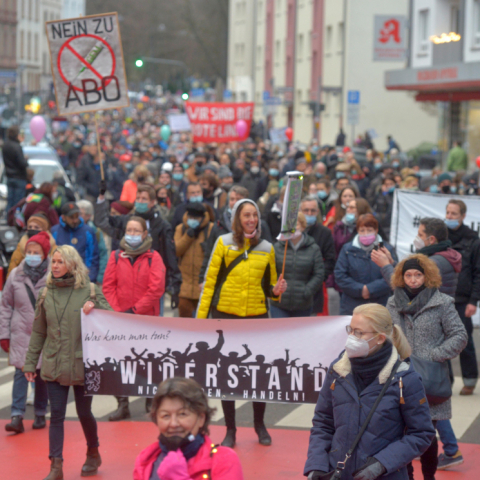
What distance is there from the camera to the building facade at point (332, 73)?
4397cm

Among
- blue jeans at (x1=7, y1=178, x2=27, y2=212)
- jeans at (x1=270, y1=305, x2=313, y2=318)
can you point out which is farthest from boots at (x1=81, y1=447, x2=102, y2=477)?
blue jeans at (x1=7, y1=178, x2=27, y2=212)

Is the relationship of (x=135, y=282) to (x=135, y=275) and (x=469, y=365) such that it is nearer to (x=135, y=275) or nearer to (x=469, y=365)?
(x=135, y=275)

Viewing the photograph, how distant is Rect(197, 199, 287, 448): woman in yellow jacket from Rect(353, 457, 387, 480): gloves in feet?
9.11

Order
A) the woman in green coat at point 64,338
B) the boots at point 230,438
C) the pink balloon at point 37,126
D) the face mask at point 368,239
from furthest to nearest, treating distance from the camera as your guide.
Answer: the pink balloon at point 37,126 → the face mask at point 368,239 → the boots at point 230,438 → the woman in green coat at point 64,338

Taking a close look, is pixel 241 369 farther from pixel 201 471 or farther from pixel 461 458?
pixel 201 471

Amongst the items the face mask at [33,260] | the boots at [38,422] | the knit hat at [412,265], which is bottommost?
the boots at [38,422]

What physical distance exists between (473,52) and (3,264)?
74.7 ft

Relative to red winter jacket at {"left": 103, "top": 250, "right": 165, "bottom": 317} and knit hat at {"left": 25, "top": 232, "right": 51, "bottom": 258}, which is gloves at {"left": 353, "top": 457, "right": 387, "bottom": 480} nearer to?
red winter jacket at {"left": 103, "top": 250, "right": 165, "bottom": 317}

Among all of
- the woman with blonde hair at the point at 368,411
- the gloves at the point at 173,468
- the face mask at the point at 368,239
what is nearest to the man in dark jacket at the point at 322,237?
the face mask at the point at 368,239

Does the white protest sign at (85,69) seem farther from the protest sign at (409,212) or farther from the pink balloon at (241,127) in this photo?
the pink balloon at (241,127)

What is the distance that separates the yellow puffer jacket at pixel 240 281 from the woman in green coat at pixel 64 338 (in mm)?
1044

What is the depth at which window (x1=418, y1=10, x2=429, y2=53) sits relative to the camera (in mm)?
35062

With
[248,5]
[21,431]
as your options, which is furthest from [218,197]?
[248,5]

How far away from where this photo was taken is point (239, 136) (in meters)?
23.2
